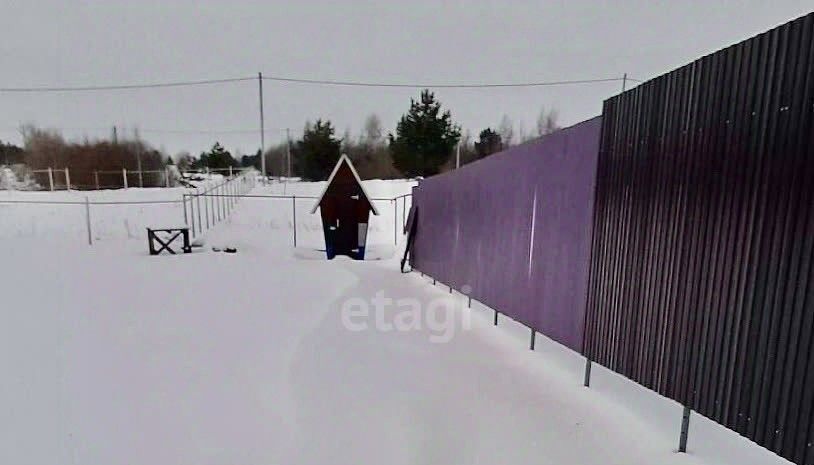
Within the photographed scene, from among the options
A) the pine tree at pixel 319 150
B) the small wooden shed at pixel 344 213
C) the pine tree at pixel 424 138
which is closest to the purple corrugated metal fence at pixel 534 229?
the small wooden shed at pixel 344 213

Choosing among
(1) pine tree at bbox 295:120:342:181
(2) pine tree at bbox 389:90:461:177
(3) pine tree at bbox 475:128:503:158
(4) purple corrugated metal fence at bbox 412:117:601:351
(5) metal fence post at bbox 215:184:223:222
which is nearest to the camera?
(4) purple corrugated metal fence at bbox 412:117:601:351

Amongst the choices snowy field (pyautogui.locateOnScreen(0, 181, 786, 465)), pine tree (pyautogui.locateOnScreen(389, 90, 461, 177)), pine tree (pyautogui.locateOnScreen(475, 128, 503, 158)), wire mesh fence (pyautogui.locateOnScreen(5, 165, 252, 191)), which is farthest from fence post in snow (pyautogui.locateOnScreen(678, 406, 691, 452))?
pine tree (pyautogui.locateOnScreen(475, 128, 503, 158))

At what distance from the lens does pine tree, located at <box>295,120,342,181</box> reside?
23750 millimetres

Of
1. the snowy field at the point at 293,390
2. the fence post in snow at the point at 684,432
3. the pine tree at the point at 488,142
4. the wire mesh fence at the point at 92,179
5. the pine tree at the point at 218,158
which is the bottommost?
the snowy field at the point at 293,390

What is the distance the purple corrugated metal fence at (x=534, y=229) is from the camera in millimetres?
2855

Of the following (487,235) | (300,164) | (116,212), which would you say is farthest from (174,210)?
(487,235)

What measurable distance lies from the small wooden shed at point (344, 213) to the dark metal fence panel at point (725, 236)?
329 inches

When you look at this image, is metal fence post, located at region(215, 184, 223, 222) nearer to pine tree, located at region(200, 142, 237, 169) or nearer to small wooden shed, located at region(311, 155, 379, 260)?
small wooden shed, located at region(311, 155, 379, 260)

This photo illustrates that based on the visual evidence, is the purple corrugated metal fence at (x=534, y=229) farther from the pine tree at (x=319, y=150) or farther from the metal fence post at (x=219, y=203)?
the pine tree at (x=319, y=150)

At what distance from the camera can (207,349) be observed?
125 inches

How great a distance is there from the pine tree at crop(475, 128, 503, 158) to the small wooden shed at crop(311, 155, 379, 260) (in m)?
17.4

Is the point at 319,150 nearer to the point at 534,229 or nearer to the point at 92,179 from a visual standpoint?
the point at 92,179

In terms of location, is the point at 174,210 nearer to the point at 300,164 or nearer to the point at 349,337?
the point at 300,164

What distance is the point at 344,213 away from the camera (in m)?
10.3
